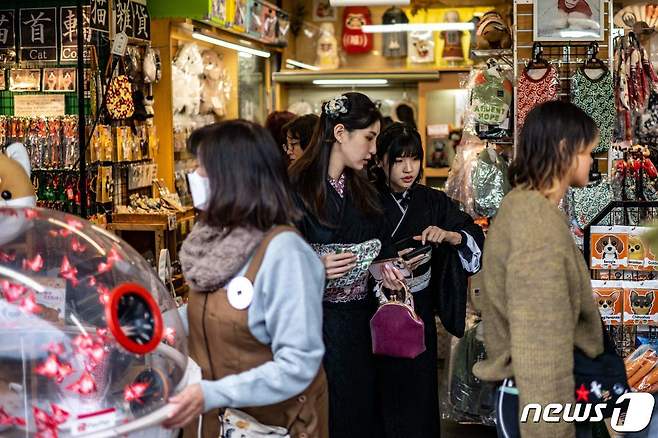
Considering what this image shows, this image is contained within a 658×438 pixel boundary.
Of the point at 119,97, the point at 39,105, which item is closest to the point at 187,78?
the point at 119,97

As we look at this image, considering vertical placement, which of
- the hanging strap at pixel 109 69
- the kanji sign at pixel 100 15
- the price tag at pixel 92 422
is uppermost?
the kanji sign at pixel 100 15

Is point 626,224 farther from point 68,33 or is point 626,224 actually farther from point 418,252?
point 68,33

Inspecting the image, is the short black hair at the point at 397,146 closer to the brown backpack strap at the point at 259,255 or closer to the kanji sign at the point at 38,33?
the brown backpack strap at the point at 259,255

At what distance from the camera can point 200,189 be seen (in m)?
2.29

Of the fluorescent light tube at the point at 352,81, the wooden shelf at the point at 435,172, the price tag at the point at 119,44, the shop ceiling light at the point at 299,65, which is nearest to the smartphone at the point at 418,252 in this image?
the price tag at the point at 119,44

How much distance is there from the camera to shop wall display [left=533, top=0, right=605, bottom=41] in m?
4.83

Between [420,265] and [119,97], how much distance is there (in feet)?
8.20

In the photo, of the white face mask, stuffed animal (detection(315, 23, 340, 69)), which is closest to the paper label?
the white face mask

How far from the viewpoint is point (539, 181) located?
2.48 meters

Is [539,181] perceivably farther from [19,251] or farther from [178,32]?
[178,32]

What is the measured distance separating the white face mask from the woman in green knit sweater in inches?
31.6

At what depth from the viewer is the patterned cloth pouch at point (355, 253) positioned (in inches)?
132

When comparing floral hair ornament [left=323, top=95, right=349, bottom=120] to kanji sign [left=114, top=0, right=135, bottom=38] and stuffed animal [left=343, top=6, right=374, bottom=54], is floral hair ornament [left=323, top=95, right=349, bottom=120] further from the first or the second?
stuffed animal [left=343, top=6, right=374, bottom=54]

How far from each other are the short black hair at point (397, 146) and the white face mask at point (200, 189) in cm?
189
